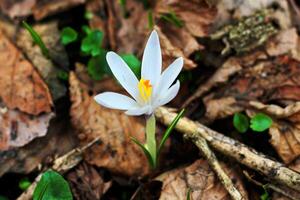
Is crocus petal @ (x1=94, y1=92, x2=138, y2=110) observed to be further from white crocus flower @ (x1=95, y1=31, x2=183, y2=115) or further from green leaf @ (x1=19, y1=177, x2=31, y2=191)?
green leaf @ (x1=19, y1=177, x2=31, y2=191)

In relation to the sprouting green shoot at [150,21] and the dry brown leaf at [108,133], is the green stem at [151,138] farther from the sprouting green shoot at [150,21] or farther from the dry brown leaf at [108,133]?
the sprouting green shoot at [150,21]

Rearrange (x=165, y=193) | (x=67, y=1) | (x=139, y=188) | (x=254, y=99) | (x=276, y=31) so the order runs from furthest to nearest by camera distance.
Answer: (x=67, y=1)
(x=276, y=31)
(x=254, y=99)
(x=139, y=188)
(x=165, y=193)

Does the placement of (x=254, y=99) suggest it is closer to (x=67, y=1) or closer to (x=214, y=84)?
(x=214, y=84)

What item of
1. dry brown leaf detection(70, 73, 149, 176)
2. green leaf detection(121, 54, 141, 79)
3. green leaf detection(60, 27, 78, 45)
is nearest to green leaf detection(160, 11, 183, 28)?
green leaf detection(121, 54, 141, 79)

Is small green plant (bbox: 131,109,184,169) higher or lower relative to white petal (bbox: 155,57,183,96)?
lower

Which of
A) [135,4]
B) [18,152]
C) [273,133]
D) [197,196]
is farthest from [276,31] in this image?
[18,152]

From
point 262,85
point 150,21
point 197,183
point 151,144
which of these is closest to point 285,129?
point 262,85

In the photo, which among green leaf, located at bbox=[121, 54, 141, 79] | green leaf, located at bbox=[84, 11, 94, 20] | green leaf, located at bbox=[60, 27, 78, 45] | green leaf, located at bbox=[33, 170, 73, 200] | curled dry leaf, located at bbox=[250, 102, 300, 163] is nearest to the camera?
green leaf, located at bbox=[33, 170, 73, 200]
